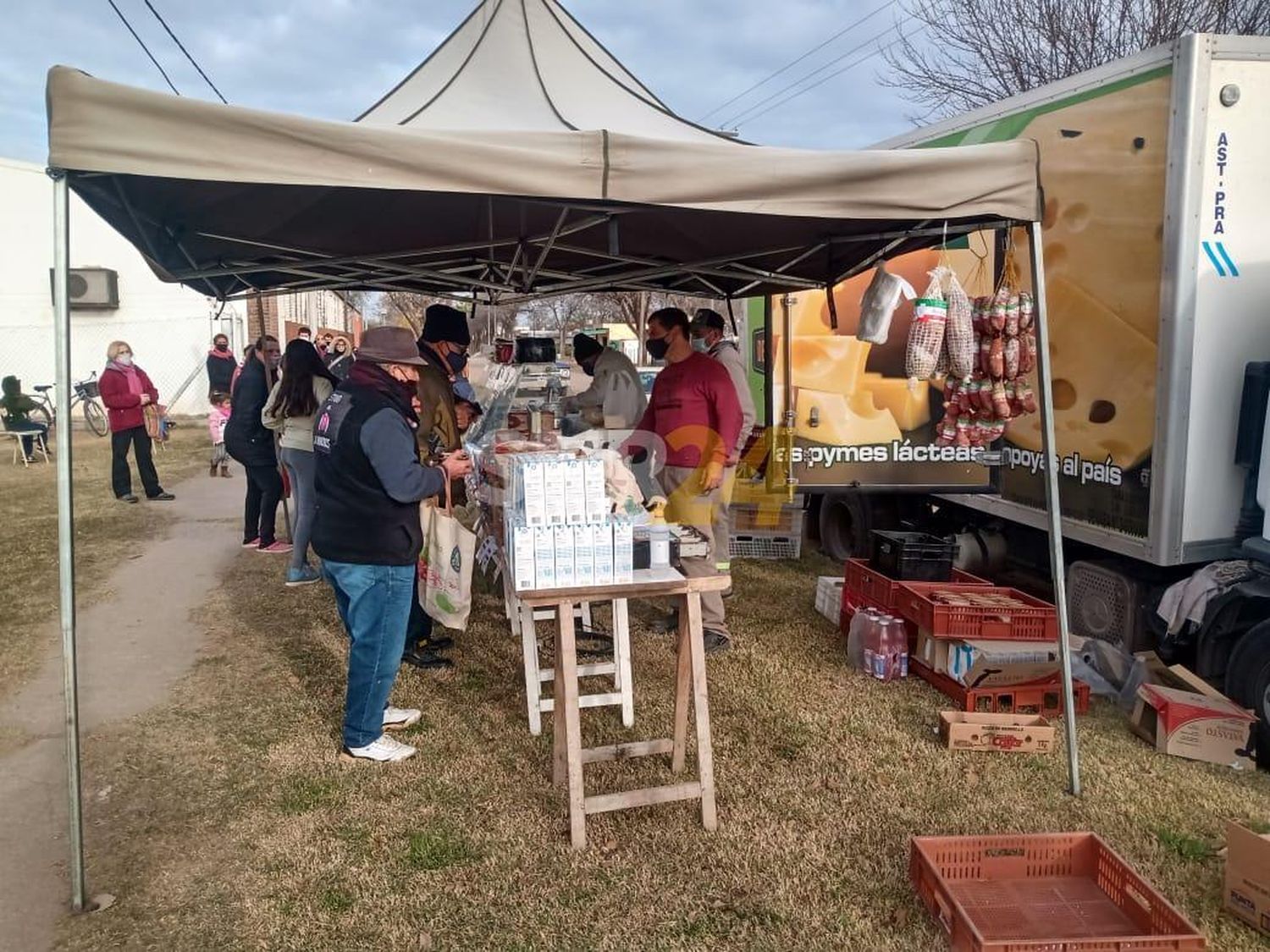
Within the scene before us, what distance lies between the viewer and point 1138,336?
14.5 ft

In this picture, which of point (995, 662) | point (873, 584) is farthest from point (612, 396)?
point (995, 662)

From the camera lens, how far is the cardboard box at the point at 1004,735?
3922 mm

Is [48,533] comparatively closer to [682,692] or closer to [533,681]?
[533,681]

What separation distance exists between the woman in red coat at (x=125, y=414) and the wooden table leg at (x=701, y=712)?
8.71 metres

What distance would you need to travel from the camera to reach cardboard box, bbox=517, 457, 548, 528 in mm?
3145

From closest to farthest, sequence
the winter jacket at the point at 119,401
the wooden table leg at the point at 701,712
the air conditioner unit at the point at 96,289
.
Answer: the wooden table leg at the point at 701,712 < the winter jacket at the point at 119,401 < the air conditioner unit at the point at 96,289

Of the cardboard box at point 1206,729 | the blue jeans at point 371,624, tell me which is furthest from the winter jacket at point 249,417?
the cardboard box at point 1206,729

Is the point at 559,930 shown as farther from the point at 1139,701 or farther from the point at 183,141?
the point at 1139,701

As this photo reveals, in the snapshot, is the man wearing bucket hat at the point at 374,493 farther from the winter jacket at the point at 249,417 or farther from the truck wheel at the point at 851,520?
the truck wheel at the point at 851,520

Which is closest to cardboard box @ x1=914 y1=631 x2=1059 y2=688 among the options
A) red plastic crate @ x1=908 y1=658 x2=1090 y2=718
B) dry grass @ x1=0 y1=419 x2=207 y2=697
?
red plastic crate @ x1=908 y1=658 x2=1090 y2=718

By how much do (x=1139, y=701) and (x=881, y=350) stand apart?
3.40 meters

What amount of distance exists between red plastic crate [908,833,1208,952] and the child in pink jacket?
10682mm

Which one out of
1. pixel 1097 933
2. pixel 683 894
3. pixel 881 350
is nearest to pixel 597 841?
pixel 683 894

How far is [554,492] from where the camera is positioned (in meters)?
3.17
